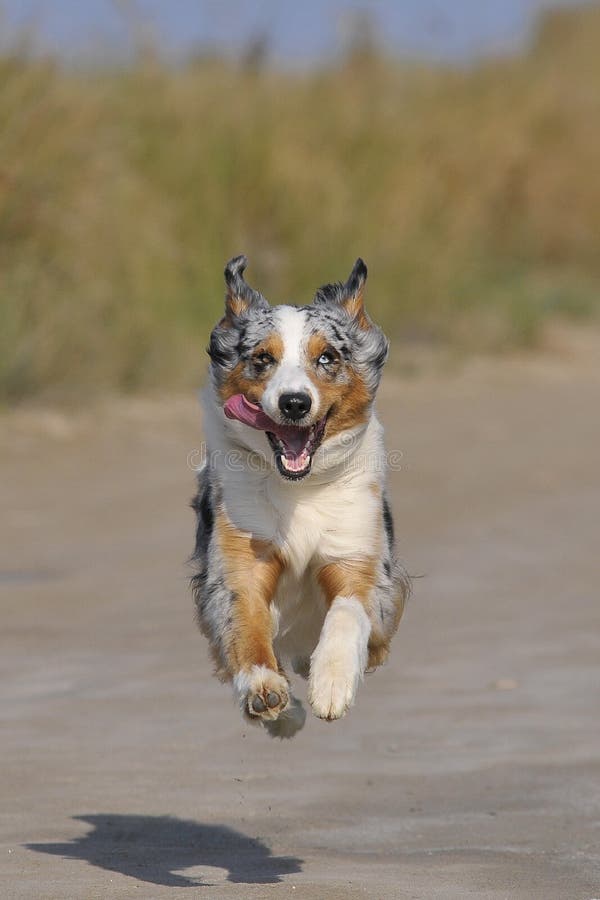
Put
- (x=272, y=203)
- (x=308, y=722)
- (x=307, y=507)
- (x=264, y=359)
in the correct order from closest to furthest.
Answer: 1. (x=264, y=359)
2. (x=307, y=507)
3. (x=308, y=722)
4. (x=272, y=203)

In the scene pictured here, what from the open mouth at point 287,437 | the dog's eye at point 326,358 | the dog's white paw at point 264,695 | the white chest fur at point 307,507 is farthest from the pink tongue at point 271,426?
the dog's white paw at point 264,695

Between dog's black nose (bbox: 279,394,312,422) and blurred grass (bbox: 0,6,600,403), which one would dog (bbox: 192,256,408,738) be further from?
blurred grass (bbox: 0,6,600,403)

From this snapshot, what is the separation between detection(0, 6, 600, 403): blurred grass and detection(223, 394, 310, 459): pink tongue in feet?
27.4

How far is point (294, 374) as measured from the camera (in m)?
5.25

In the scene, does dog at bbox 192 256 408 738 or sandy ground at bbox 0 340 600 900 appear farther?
sandy ground at bbox 0 340 600 900

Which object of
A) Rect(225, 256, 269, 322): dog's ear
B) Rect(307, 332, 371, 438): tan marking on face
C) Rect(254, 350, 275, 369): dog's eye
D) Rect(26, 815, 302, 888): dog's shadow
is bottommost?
Rect(26, 815, 302, 888): dog's shadow

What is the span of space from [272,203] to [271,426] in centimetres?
1222

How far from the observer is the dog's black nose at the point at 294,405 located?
5.12 meters

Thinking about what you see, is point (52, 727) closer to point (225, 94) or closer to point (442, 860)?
point (442, 860)

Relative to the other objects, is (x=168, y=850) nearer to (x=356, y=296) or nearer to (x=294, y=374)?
(x=294, y=374)

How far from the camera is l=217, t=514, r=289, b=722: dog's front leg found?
4.98 m

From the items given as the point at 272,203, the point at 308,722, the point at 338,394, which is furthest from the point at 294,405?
the point at 272,203

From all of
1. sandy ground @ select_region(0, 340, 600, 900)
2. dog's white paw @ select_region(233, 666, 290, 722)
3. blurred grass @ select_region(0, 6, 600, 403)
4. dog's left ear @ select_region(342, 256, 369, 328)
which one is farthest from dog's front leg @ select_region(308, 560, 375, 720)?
blurred grass @ select_region(0, 6, 600, 403)

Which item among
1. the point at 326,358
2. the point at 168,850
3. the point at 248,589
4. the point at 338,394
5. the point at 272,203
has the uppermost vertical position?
the point at 272,203
